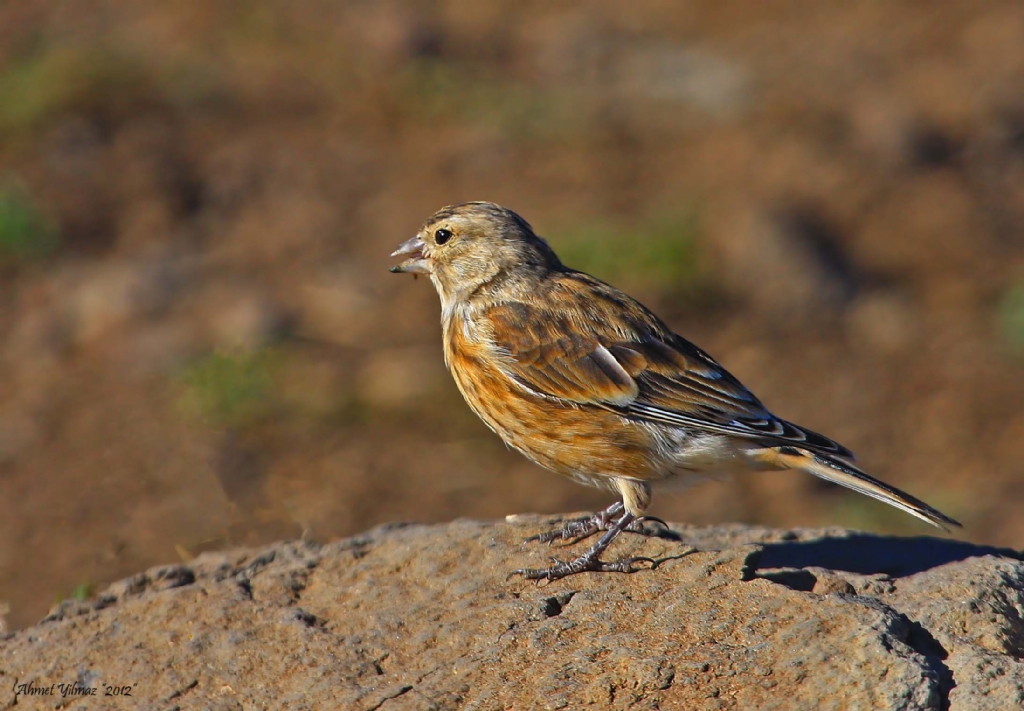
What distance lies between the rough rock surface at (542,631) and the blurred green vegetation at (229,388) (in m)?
3.13

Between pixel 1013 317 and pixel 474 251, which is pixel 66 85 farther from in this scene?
pixel 1013 317

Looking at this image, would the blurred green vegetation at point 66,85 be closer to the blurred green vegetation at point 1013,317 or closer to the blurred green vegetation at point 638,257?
the blurred green vegetation at point 638,257

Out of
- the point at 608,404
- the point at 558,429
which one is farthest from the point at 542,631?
the point at 608,404

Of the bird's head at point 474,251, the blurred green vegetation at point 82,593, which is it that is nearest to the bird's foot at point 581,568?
the bird's head at point 474,251

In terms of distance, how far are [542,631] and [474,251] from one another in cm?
211

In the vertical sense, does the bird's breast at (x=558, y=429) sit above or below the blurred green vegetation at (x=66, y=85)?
below

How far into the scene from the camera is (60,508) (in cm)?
747

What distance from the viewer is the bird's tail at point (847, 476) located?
183 inches

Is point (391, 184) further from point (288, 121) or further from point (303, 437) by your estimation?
point (303, 437)

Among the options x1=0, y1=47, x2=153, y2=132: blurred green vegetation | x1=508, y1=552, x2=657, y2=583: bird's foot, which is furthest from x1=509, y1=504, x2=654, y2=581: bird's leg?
x1=0, y1=47, x2=153, y2=132: blurred green vegetation

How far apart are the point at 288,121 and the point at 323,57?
1.04 m

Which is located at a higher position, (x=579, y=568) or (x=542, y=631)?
(x=579, y=568)

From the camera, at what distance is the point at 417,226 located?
10.3 metres

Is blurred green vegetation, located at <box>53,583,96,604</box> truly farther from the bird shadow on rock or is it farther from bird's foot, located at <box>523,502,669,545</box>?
the bird shadow on rock
